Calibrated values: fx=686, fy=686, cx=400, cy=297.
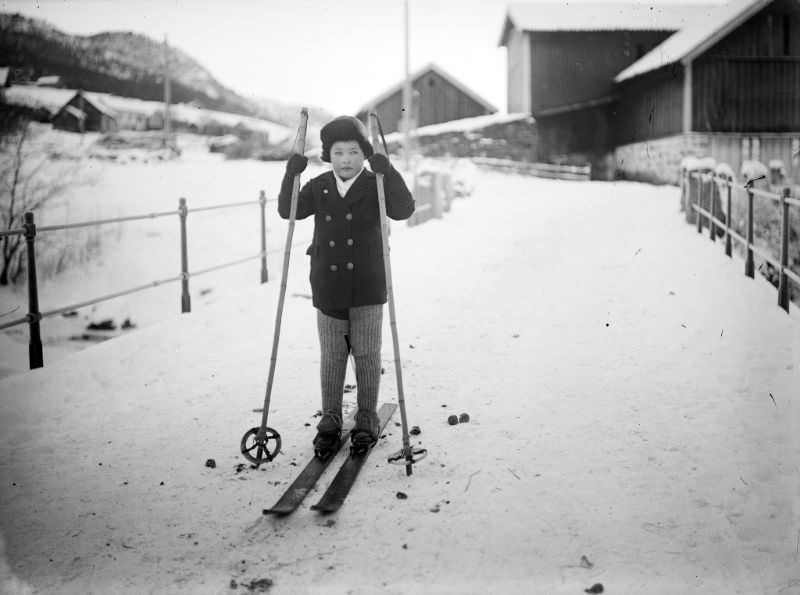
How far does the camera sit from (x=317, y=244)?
3.61 m

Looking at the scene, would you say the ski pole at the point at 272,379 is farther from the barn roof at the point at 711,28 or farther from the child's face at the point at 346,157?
the barn roof at the point at 711,28

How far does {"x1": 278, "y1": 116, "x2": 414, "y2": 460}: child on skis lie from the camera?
3.52m

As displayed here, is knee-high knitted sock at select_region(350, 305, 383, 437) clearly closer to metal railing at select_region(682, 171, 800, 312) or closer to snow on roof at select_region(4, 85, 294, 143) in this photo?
metal railing at select_region(682, 171, 800, 312)

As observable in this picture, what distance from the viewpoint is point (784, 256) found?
620cm

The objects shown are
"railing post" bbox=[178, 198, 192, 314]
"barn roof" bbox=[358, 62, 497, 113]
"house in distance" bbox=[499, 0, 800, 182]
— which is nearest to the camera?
"railing post" bbox=[178, 198, 192, 314]

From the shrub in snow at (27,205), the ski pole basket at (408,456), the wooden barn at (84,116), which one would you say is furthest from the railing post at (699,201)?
the wooden barn at (84,116)

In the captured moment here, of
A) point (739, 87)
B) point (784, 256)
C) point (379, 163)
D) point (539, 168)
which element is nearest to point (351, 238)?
point (379, 163)

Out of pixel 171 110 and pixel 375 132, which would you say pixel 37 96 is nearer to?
pixel 171 110

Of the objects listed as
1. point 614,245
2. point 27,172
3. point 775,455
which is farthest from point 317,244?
point 27,172

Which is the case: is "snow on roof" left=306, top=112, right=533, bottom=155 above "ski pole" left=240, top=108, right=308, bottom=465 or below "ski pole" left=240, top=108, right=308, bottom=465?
above

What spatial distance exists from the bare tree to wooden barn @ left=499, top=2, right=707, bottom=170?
20.1 meters

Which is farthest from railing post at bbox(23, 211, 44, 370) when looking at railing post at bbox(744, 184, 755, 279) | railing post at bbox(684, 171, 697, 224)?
railing post at bbox(684, 171, 697, 224)

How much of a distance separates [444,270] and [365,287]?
5.11m

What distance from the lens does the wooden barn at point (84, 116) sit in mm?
18297
